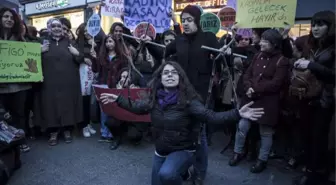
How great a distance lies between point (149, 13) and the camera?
4582 mm

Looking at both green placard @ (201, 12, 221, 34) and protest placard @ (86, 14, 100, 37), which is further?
protest placard @ (86, 14, 100, 37)

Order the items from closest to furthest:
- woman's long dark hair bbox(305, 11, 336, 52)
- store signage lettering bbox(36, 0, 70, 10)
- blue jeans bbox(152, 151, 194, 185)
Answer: blue jeans bbox(152, 151, 194, 185) → woman's long dark hair bbox(305, 11, 336, 52) → store signage lettering bbox(36, 0, 70, 10)

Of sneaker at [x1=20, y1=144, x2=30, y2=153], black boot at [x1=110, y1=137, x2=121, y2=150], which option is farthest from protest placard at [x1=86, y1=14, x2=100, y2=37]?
sneaker at [x1=20, y1=144, x2=30, y2=153]

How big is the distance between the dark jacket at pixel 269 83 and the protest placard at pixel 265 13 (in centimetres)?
40

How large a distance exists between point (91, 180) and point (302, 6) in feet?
19.3

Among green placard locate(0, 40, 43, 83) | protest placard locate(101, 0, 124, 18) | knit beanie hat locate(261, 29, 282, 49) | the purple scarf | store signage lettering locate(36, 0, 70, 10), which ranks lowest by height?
the purple scarf

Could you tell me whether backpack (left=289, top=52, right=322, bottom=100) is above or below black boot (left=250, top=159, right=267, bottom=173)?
above

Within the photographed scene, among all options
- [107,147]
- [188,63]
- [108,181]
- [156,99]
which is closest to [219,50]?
[188,63]

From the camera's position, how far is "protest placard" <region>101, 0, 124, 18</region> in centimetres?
504

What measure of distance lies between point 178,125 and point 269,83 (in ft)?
4.52

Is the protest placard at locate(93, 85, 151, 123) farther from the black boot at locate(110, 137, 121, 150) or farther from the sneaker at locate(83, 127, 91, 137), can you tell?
the sneaker at locate(83, 127, 91, 137)

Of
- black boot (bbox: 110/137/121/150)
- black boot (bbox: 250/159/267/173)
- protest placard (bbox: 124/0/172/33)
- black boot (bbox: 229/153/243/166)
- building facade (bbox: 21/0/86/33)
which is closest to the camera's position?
black boot (bbox: 250/159/267/173)

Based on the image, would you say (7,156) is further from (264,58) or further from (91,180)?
(264,58)

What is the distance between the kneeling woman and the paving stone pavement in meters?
0.91
